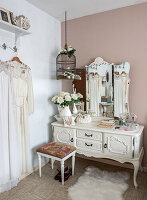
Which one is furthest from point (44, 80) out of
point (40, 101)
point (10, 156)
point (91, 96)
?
point (10, 156)

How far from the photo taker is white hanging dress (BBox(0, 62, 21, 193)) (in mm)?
2113

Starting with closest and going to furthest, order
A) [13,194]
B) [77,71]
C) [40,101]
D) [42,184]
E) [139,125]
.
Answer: [13,194] < [42,184] < [139,125] < [40,101] < [77,71]

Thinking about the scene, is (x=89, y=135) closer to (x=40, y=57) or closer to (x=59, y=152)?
(x=59, y=152)

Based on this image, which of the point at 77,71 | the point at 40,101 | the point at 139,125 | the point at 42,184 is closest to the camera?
the point at 42,184

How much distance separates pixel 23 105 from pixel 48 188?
1213 millimetres

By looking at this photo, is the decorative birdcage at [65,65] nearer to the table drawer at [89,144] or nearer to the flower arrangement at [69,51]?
the flower arrangement at [69,51]

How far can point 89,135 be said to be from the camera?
2475 millimetres

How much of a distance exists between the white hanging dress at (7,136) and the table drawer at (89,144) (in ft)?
3.10

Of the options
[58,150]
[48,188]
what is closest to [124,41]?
[58,150]

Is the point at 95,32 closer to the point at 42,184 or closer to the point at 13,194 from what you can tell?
the point at 42,184

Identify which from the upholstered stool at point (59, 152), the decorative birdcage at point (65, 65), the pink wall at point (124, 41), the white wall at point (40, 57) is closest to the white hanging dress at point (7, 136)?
the white wall at point (40, 57)

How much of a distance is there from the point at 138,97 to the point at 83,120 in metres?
0.96

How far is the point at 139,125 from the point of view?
2.62 m

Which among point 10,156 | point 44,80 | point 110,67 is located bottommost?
point 10,156
